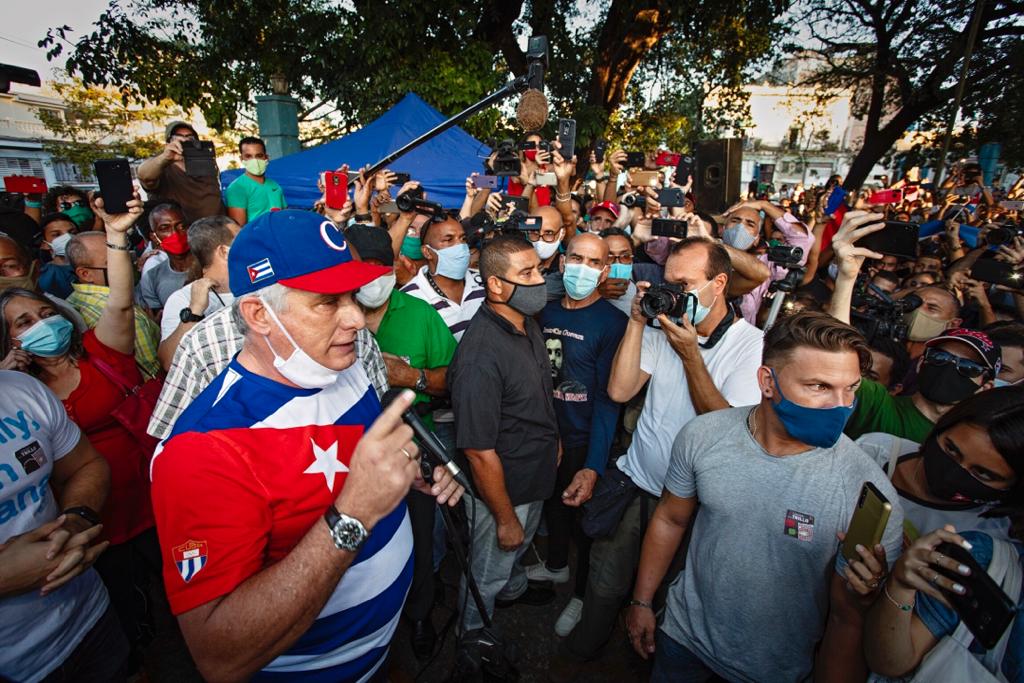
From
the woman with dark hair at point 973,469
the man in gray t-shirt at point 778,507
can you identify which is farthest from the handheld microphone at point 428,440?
the woman with dark hair at point 973,469

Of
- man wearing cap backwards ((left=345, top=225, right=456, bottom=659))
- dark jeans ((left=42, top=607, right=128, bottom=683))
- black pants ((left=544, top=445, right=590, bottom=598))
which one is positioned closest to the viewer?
dark jeans ((left=42, top=607, right=128, bottom=683))

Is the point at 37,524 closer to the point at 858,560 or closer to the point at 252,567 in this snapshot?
the point at 252,567

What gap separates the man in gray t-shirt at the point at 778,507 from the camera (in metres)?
1.74

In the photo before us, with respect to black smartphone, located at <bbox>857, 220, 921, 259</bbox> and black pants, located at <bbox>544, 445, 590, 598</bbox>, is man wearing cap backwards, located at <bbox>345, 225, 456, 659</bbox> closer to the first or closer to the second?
black pants, located at <bbox>544, 445, 590, 598</bbox>

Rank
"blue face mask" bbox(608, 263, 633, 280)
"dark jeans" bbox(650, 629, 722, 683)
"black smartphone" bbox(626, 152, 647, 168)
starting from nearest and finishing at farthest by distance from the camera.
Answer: "dark jeans" bbox(650, 629, 722, 683)
"blue face mask" bbox(608, 263, 633, 280)
"black smartphone" bbox(626, 152, 647, 168)

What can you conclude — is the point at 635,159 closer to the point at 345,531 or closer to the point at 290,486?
the point at 290,486

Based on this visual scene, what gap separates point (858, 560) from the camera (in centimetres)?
140

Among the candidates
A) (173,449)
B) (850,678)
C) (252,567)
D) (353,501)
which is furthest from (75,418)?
(850,678)

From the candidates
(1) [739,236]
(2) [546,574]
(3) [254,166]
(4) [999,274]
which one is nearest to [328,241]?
(2) [546,574]

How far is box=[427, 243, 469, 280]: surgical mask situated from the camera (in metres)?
3.71

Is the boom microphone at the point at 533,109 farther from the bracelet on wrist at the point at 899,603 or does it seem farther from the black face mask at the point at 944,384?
the bracelet on wrist at the point at 899,603

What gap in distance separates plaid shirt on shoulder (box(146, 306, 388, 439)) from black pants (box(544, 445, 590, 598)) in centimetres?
150

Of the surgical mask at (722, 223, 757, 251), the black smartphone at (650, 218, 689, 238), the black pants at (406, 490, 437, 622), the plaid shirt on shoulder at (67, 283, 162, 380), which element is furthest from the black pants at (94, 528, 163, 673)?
the surgical mask at (722, 223, 757, 251)

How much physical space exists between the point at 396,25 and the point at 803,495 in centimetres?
1035
